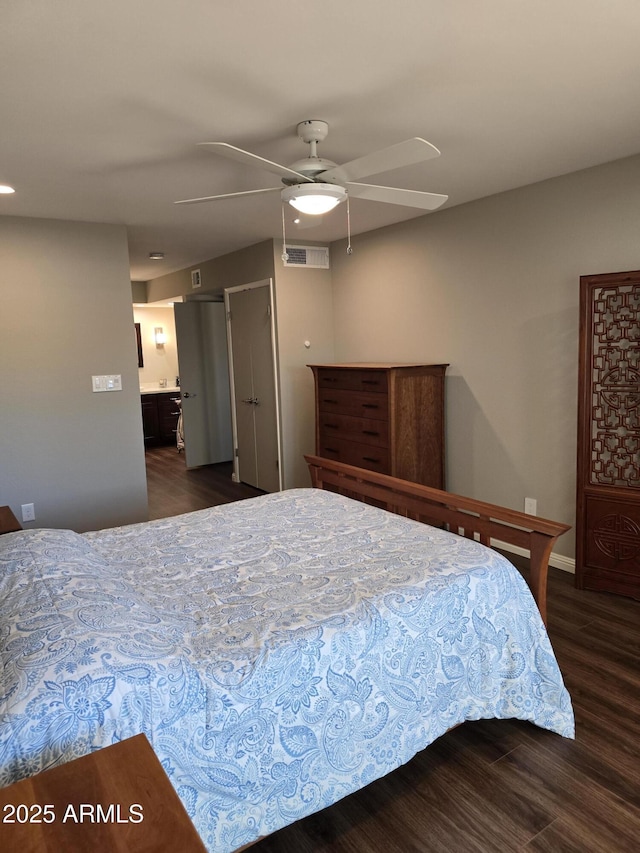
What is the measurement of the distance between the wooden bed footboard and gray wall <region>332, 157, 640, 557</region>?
1099 mm

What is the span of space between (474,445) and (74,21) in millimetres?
3384

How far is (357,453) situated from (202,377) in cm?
318

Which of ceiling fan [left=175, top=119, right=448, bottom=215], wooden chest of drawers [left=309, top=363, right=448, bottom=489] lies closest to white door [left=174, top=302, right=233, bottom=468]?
wooden chest of drawers [left=309, top=363, right=448, bottom=489]

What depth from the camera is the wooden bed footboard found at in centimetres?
214

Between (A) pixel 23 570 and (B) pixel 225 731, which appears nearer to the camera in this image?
(B) pixel 225 731

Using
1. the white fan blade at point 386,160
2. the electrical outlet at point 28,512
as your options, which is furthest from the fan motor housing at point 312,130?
the electrical outlet at point 28,512

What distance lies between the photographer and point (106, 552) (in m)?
2.36

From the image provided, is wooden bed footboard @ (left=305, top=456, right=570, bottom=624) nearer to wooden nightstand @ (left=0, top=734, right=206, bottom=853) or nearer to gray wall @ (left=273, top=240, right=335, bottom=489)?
wooden nightstand @ (left=0, top=734, right=206, bottom=853)

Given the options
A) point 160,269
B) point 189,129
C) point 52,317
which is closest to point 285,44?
point 189,129

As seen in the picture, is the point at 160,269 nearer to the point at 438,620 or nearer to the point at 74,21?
the point at 74,21

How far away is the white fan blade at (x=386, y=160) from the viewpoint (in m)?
1.97

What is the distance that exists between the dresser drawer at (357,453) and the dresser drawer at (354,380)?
428mm

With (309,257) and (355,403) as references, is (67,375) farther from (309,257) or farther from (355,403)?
(309,257)

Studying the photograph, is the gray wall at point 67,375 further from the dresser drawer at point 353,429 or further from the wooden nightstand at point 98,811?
the wooden nightstand at point 98,811
